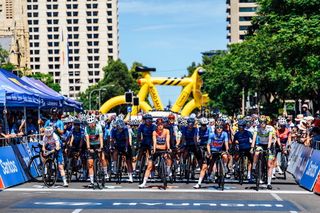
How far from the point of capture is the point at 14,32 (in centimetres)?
16088

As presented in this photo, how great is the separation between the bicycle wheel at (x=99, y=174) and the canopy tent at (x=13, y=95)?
16.9 feet

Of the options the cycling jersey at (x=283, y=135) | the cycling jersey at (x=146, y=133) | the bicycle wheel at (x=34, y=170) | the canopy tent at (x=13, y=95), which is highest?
the canopy tent at (x=13, y=95)

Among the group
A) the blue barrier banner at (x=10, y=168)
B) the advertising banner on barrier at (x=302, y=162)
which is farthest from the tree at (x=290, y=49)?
the blue barrier banner at (x=10, y=168)

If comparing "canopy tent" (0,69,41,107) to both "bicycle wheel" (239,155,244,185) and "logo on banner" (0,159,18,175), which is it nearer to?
"logo on banner" (0,159,18,175)

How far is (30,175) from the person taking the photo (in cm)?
2194

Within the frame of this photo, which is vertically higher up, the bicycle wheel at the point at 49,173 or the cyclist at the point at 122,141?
the cyclist at the point at 122,141

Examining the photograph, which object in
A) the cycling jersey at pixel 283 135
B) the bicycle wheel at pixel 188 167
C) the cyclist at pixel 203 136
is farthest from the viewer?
the cycling jersey at pixel 283 135

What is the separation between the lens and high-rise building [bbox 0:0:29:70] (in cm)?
15412

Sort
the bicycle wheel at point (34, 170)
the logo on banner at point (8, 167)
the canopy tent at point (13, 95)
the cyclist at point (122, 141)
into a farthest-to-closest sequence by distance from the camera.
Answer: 1. the canopy tent at point (13, 95)
2. the bicycle wheel at point (34, 170)
3. the cyclist at point (122, 141)
4. the logo on banner at point (8, 167)

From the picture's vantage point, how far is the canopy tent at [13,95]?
79.3 feet

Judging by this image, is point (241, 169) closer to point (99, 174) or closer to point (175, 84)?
point (99, 174)

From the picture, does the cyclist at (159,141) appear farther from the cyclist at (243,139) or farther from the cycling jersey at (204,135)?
the cyclist at (243,139)

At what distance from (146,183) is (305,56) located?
61.5ft

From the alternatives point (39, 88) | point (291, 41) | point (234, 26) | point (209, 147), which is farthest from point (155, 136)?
point (234, 26)
